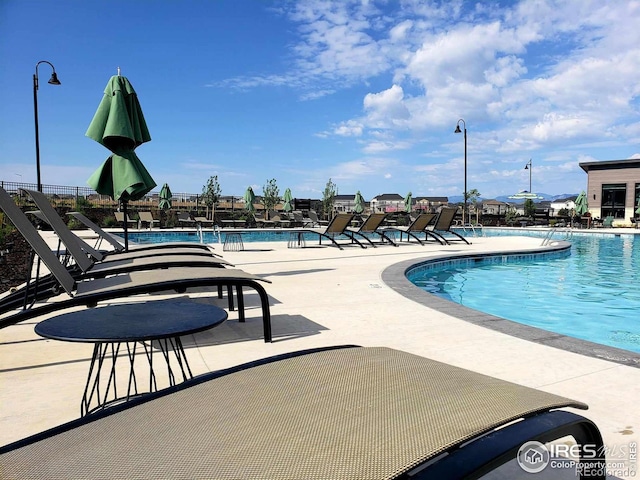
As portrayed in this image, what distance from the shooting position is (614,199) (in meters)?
39.4

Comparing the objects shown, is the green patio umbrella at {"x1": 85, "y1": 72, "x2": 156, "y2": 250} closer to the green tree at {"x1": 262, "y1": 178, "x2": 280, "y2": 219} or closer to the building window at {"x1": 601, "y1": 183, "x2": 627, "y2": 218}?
the green tree at {"x1": 262, "y1": 178, "x2": 280, "y2": 219}

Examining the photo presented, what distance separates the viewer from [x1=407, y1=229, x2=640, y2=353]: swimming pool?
5461 mm

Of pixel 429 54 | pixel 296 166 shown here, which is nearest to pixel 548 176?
pixel 296 166

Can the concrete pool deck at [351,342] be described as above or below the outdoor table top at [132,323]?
below

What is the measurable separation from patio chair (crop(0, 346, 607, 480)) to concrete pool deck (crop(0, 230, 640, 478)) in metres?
1.15

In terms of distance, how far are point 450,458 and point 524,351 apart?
2.61 m

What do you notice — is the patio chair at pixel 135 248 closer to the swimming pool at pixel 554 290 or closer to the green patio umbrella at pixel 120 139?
the green patio umbrella at pixel 120 139


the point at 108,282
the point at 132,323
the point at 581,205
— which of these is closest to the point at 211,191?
the point at 581,205

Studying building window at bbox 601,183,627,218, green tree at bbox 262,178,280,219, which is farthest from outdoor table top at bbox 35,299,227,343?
building window at bbox 601,183,627,218

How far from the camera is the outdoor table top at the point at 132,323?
1.72 m

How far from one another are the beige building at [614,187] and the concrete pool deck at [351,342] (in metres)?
42.1

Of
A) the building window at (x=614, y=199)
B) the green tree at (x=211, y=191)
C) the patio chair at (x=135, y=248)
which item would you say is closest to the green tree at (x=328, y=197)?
the green tree at (x=211, y=191)

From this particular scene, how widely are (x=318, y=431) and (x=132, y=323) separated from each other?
1277 millimetres

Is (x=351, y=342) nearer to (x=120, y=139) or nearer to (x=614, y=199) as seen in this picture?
(x=120, y=139)
